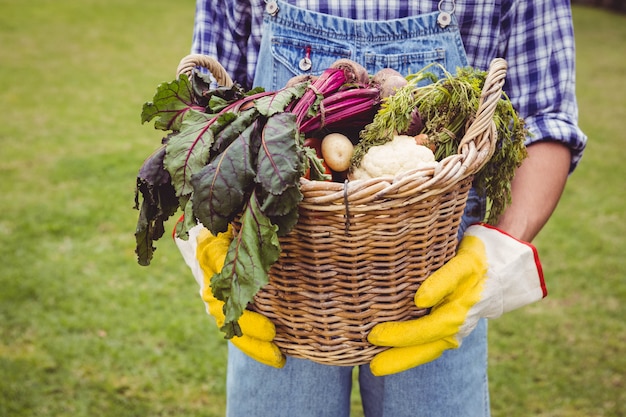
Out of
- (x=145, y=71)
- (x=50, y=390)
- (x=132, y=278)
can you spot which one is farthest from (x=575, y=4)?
(x=50, y=390)

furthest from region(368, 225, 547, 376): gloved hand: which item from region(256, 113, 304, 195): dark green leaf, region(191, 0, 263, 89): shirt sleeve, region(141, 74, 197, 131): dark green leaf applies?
region(191, 0, 263, 89): shirt sleeve

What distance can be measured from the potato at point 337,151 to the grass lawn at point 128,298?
211 cm

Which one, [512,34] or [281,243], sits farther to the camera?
[512,34]

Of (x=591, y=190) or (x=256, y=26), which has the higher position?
(x=256, y=26)

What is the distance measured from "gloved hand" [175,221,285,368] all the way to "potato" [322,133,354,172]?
302mm

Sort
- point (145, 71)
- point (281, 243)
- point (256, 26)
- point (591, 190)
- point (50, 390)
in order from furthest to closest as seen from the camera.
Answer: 1. point (145, 71)
2. point (591, 190)
3. point (50, 390)
4. point (256, 26)
5. point (281, 243)

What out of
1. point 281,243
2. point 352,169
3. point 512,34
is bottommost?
point 281,243

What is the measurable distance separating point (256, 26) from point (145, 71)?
7.87 meters

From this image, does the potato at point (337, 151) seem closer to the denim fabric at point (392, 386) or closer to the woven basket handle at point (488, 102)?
the woven basket handle at point (488, 102)

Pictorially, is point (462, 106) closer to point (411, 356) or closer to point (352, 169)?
point (352, 169)

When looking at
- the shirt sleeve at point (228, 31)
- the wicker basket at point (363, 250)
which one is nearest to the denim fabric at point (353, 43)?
the shirt sleeve at point (228, 31)

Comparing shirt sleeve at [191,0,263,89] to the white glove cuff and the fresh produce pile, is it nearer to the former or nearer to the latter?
the fresh produce pile

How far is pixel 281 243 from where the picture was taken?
1.24m

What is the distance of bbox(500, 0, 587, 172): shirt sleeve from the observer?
5.05ft
